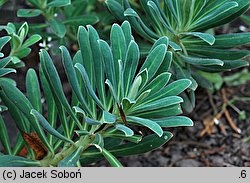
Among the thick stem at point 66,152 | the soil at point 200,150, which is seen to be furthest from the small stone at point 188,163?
the thick stem at point 66,152

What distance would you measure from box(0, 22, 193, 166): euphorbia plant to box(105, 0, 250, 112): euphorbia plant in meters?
0.20

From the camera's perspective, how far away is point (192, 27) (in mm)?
1941

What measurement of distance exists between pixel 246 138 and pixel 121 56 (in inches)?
54.4

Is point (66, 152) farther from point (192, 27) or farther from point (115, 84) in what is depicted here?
point (192, 27)

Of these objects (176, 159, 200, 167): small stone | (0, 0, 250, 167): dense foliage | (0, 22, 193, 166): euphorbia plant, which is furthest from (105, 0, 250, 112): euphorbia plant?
(176, 159, 200, 167): small stone

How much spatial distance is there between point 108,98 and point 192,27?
463 millimetres

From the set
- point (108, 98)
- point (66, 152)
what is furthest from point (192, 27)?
point (66, 152)

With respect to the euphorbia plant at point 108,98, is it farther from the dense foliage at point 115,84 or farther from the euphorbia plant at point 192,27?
the euphorbia plant at point 192,27

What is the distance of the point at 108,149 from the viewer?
188cm

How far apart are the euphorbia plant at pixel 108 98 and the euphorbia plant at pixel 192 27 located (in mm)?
198

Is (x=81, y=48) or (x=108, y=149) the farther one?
(x=108, y=149)

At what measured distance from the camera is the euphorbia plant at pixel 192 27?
73.0 inches


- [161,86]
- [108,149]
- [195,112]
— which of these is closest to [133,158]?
[195,112]

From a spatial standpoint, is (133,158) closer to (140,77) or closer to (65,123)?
(65,123)
